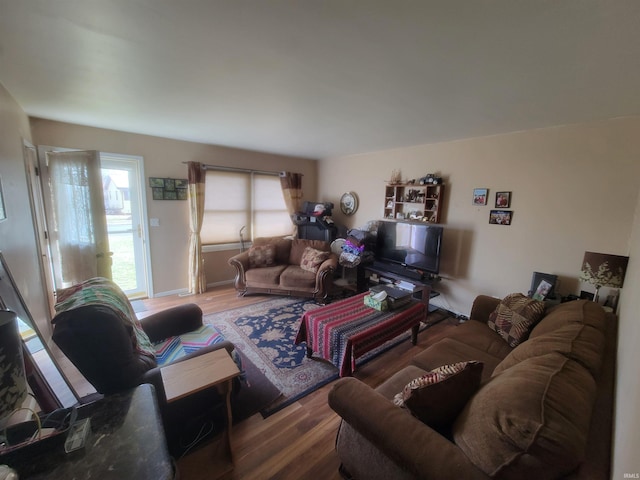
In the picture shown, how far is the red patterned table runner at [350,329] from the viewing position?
205 centimetres

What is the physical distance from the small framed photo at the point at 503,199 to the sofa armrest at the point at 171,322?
11.2ft

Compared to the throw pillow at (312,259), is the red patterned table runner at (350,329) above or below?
below

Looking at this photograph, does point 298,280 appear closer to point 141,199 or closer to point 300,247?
point 300,247

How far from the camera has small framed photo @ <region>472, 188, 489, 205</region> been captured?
3031 mm

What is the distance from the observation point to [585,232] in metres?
2.41

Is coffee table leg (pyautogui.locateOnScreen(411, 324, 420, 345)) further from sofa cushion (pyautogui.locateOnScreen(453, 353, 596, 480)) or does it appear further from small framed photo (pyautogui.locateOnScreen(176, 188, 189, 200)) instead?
small framed photo (pyautogui.locateOnScreen(176, 188, 189, 200))

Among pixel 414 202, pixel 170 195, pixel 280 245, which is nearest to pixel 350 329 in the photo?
pixel 414 202

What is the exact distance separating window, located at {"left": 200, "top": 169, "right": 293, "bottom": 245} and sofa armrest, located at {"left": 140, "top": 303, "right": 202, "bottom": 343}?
7.30 feet

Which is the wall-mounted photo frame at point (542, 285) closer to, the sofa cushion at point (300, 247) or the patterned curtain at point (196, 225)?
the sofa cushion at point (300, 247)

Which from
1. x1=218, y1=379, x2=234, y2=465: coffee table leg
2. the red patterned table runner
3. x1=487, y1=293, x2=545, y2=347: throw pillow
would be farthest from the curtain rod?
x1=487, y1=293, x2=545, y2=347: throw pillow

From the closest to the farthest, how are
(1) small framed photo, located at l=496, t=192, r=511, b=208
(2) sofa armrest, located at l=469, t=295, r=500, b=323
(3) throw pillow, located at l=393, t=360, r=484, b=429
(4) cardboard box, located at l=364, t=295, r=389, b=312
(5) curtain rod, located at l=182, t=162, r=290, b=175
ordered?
(3) throw pillow, located at l=393, t=360, r=484, b=429
(2) sofa armrest, located at l=469, t=295, r=500, b=323
(4) cardboard box, located at l=364, t=295, r=389, b=312
(1) small framed photo, located at l=496, t=192, r=511, b=208
(5) curtain rod, located at l=182, t=162, r=290, b=175

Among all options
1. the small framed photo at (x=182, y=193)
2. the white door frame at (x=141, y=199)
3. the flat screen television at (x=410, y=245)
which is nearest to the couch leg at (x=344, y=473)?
the flat screen television at (x=410, y=245)

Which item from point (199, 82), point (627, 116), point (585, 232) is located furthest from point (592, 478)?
point (627, 116)

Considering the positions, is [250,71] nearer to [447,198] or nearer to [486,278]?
[447,198]
